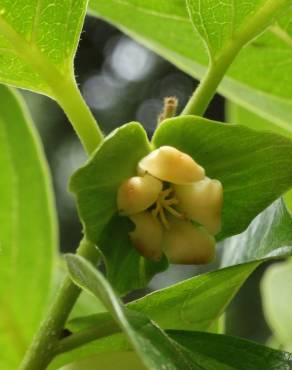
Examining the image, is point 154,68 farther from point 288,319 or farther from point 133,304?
point 133,304

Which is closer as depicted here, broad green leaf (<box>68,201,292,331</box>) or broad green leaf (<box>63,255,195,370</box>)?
broad green leaf (<box>63,255,195,370</box>)

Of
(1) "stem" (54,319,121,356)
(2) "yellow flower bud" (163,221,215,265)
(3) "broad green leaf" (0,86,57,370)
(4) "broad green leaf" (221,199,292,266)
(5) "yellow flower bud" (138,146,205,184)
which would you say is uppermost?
(5) "yellow flower bud" (138,146,205,184)

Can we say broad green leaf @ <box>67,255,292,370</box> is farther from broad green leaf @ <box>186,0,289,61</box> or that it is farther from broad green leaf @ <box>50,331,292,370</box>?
broad green leaf @ <box>186,0,289,61</box>

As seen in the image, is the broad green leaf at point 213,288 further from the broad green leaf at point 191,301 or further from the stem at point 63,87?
the stem at point 63,87

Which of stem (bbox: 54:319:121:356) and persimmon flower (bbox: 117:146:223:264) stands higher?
persimmon flower (bbox: 117:146:223:264)

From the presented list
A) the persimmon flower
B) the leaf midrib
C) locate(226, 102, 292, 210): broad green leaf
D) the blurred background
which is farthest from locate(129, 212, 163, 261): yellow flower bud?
the blurred background

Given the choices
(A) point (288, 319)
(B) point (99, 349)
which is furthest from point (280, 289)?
(B) point (99, 349)
